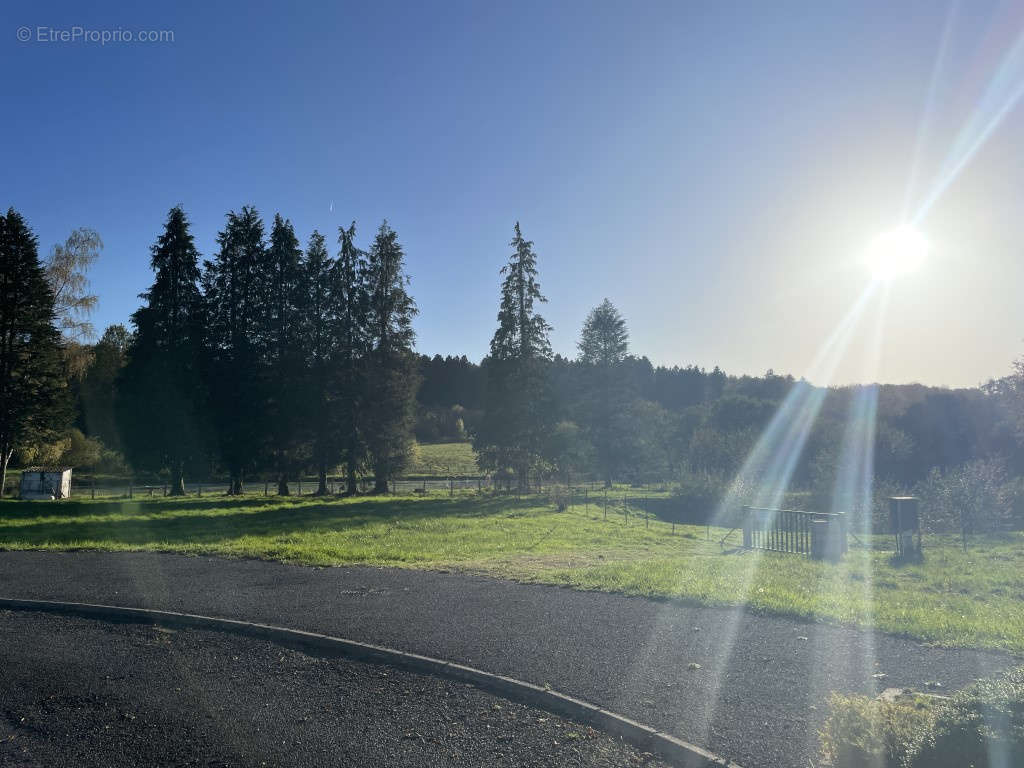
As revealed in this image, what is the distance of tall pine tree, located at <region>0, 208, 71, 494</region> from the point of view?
28641mm

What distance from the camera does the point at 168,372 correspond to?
30.8 m

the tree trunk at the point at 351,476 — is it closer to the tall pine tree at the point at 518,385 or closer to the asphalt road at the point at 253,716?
the tall pine tree at the point at 518,385

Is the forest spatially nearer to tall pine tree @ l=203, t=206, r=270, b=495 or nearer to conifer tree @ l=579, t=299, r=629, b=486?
tall pine tree @ l=203, t=206, r=270, b=495

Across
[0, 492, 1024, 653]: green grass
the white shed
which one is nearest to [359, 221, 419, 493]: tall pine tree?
[0, 492, 1024, 653]: green grass

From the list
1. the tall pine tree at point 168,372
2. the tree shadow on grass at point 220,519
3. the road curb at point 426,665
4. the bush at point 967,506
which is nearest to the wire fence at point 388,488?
the tall pine tree at point 168,372

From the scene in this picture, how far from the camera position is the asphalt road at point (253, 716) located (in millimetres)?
5094

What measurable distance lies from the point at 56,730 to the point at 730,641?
6849mm

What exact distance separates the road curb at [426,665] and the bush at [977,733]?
4.19 feet

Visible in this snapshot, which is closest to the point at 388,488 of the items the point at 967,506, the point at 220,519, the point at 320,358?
the point at 320,358

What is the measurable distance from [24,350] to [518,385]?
23.3m

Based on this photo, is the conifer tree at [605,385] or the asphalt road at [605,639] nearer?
the asphalt road at [605,639]

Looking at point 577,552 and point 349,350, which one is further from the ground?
point 349,350

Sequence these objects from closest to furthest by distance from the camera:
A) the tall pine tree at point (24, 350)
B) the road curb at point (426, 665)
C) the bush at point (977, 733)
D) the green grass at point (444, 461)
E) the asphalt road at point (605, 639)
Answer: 1. the bush at point (977, 733)
2. the road curb at point (426, 665)
3. the asphalt road at point (605, 639)
4. the tall pine tree at point (24, 350)
5. the green grass at point (444, 461)

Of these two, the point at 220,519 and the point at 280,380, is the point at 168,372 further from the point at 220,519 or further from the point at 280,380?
the point at 220,519
